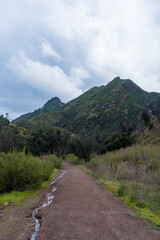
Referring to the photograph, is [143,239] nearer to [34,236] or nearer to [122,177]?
[34,236]

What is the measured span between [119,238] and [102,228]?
547 millimetres

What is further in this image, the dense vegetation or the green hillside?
the green hillside

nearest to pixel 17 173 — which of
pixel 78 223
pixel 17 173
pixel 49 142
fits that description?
pixel 17 173

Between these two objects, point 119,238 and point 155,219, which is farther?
point 155,219

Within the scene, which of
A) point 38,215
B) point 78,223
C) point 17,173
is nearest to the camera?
point 78,223

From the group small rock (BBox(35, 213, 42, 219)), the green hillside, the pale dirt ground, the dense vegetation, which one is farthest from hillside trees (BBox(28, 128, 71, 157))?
small rock (BBox(35, 213, 42, 219))

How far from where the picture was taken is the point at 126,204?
5949 millimetres

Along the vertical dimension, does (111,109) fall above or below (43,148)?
above

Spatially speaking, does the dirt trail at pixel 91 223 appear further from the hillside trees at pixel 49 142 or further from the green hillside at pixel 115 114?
the green hillside at pixel 115 114

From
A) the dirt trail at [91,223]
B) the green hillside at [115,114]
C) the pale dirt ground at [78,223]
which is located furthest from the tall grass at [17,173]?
the green hillside at [115,114]

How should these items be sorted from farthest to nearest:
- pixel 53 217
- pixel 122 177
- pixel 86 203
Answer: pixel 122 177 < pixel 86 203 < pixel 53 217

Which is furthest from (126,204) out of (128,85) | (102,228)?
(128,85)

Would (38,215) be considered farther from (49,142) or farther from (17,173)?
(49,142)

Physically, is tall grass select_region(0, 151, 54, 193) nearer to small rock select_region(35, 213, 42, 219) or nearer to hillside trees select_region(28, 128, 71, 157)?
small rock select_region(35, 213, 42, 219)
